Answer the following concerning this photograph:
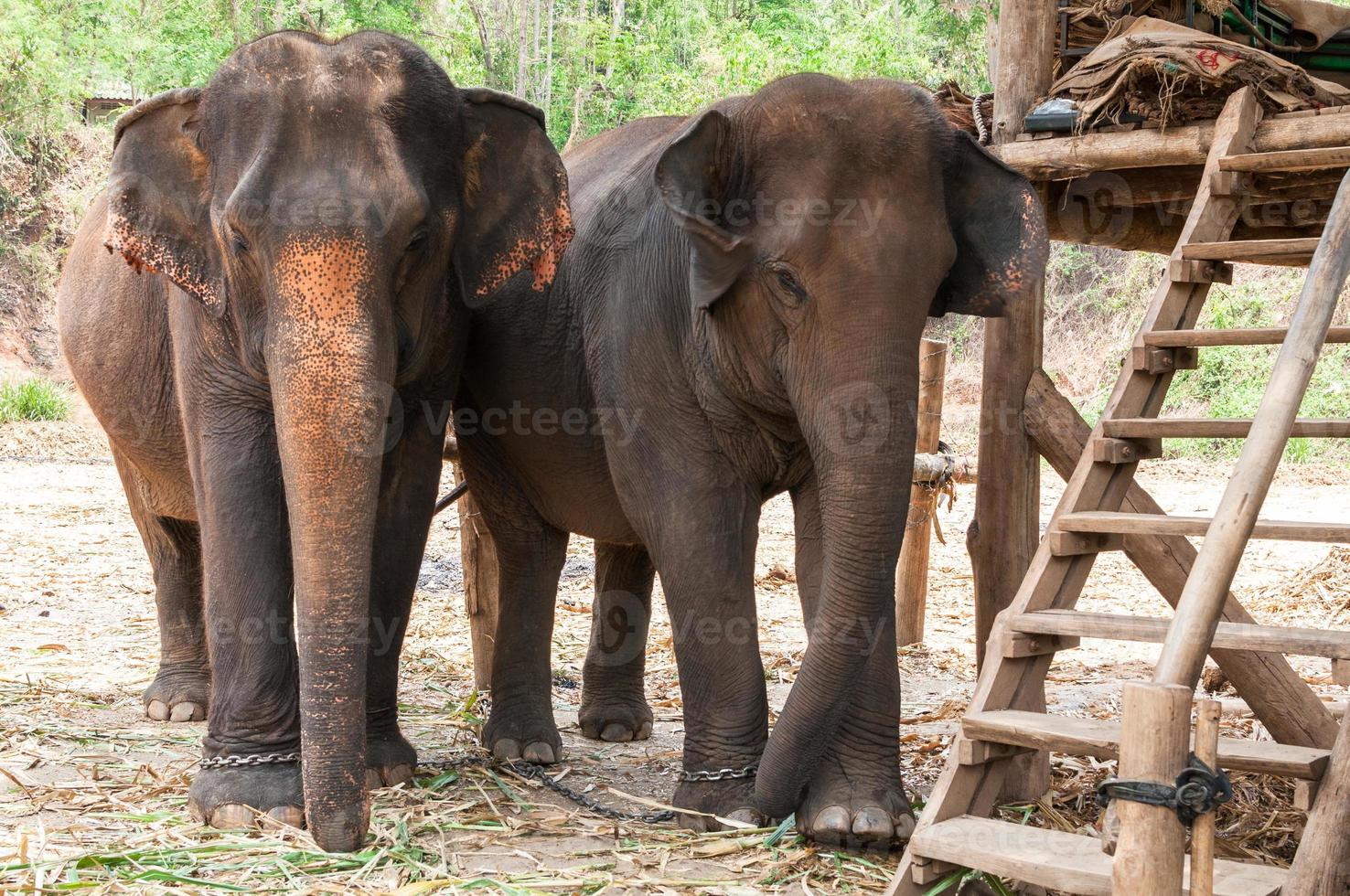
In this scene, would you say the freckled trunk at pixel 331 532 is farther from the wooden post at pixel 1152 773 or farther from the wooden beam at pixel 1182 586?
the wooden beam at pixel 1182 586

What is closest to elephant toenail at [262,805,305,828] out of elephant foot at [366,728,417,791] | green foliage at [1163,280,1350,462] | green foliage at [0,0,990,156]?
elephant foot at [366,728,417,791]

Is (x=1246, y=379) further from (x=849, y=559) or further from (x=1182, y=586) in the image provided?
(x=849, y=559)

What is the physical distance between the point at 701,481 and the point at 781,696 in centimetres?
252

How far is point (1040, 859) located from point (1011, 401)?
2064mm

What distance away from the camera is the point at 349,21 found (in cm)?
2008

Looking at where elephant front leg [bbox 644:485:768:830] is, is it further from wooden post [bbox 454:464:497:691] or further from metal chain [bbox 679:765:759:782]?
wooden post [bbox 454:464:497:691]

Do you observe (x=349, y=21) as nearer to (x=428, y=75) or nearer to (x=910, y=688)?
(x=910, y=688)

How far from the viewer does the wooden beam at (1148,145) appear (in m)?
4.15

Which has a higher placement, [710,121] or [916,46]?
[916,46]

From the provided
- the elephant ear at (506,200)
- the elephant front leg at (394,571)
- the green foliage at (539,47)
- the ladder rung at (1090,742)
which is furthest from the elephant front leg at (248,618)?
the green foliage at (539,47)

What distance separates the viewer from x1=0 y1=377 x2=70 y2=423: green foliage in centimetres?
1539

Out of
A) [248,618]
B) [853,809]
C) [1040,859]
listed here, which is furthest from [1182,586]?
[248,618]

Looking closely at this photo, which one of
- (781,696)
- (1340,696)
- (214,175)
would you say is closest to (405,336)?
(214,175)

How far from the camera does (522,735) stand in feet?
15.7
